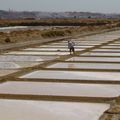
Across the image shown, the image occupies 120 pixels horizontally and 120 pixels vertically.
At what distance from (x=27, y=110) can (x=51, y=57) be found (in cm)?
959

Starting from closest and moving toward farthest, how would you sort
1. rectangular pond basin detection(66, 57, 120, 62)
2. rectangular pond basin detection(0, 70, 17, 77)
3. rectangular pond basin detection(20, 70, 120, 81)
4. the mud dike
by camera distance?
the mud dike
rectangular pond basin detection(20, 70, 120, 81)
rectangular pond basin detection(0, 70, 17, 77)
rectangular pond basin detection(66, 57, 120, 62)

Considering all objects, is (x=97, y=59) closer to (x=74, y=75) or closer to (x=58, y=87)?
(x=74, y=75)

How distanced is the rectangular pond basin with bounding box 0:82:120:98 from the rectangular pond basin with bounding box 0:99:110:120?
2.90 ft

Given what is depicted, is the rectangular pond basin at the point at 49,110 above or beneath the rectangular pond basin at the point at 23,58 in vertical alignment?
above

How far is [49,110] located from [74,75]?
4.52 m

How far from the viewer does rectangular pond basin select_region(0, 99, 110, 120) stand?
7.13 meters

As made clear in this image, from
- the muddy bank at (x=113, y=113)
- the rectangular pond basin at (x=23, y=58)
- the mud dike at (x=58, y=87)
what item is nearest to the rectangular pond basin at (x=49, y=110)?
the mud dike at (x=58, y=87)

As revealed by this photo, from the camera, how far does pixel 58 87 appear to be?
33.3ft

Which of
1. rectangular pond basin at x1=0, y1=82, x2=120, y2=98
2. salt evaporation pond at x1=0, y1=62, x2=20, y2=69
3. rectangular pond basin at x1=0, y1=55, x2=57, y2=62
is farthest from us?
rectangular pond basin at x1=0, y1=55, x2=57, y2=62

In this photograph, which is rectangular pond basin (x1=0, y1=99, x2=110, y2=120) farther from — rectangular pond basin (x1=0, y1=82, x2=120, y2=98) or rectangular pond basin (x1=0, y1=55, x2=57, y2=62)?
rectangular pond basin (x1=0, y1=55, x2=57, y2=62)

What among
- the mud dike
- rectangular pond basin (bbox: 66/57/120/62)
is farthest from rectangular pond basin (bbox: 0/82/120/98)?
rectangular pond basin (bbox: 66/57/120/62)

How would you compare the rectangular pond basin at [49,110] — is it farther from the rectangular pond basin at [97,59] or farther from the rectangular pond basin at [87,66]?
the rectangular pond basin at [97,59]

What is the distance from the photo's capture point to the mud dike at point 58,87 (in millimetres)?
7520

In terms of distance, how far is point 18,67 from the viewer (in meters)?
13.9
